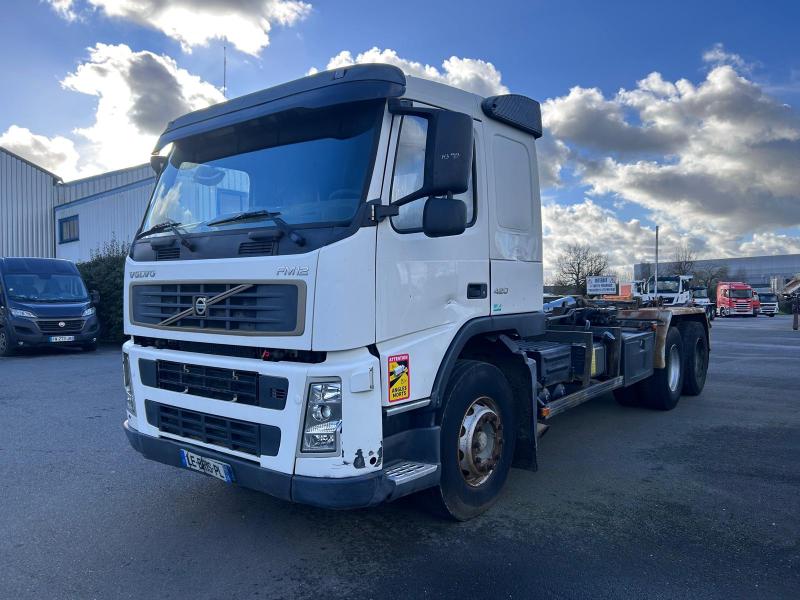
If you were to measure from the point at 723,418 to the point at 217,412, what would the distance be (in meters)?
6.43

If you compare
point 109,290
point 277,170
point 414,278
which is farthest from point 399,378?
point 109,290

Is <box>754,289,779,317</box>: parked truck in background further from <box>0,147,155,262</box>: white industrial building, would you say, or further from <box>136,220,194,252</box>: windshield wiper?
<box>136,220,194,252</box>: windshield wiper

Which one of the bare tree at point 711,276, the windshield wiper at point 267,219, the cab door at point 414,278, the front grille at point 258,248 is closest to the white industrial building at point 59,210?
the windshield wiper at point 267,219

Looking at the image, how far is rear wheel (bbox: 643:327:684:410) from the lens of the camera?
7.77 meters

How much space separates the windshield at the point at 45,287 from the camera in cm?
1433

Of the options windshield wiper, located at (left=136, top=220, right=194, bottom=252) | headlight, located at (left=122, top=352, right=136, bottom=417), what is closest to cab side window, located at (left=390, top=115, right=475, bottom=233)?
windshield wiper, located at (left=136, top=220, right=194, bottom=252)

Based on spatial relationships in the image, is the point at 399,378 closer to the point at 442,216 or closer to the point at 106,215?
the point at 442,216

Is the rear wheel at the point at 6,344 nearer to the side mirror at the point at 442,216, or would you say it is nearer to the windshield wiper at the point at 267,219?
the windshield wiper at the point at 267,219

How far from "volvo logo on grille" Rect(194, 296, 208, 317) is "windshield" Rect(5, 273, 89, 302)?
12.9m

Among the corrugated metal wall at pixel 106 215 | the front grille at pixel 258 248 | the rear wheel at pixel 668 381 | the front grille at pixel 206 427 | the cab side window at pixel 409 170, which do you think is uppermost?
the corrugated metal wall at pixel 106 215

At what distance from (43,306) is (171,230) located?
12.1 metres

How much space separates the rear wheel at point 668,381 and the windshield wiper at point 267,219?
19.4 ft

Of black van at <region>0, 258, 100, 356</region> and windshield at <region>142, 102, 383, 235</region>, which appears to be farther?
black van at <region>0, 258, 100, 356</region>

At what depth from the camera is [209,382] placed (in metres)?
3.73
